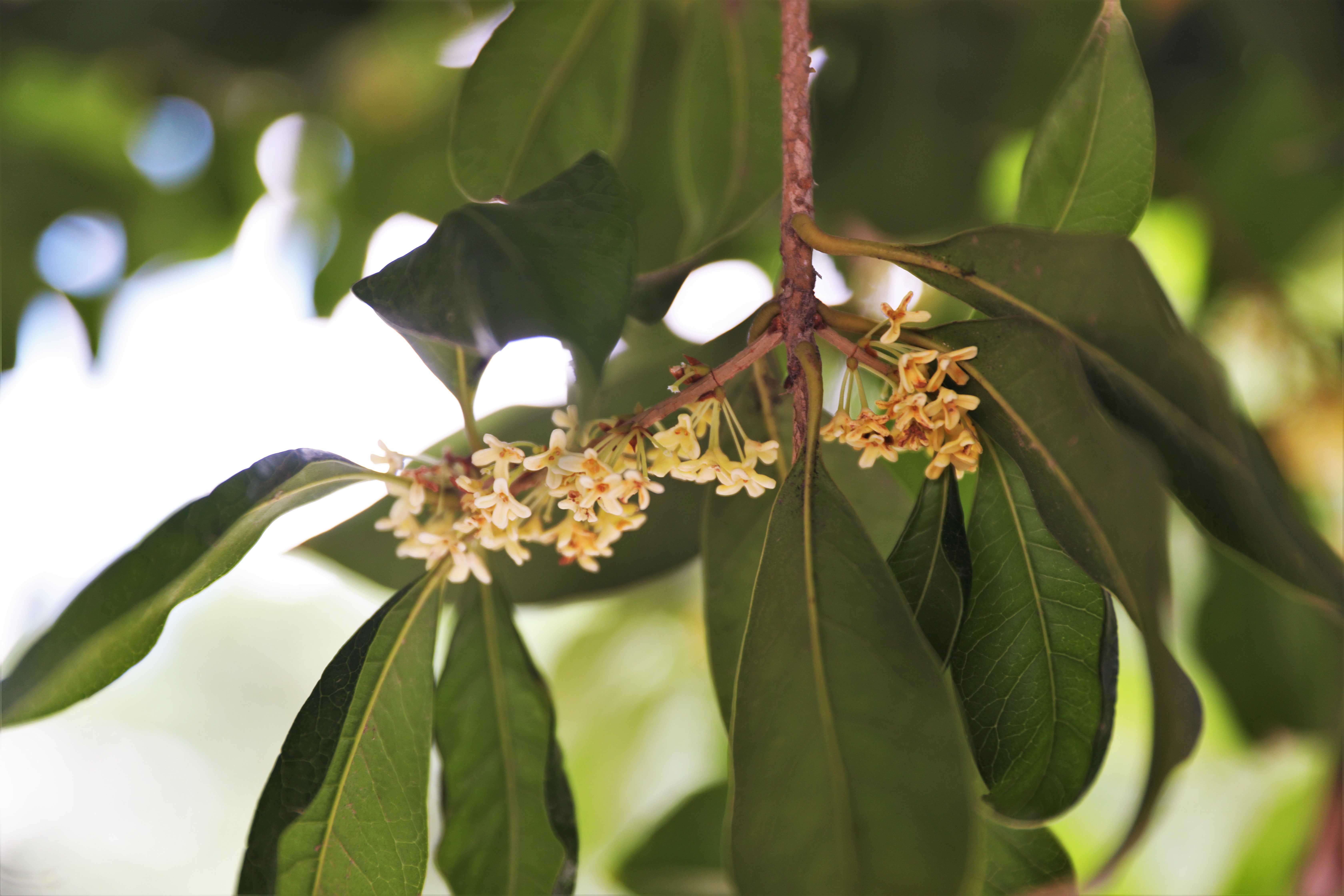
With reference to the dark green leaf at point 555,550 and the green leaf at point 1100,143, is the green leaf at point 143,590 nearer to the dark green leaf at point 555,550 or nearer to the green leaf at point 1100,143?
the dark green leaf at point 555,550

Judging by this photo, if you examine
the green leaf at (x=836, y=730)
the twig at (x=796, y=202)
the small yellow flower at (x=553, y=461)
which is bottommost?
the green leaf at (x=836, y=730)

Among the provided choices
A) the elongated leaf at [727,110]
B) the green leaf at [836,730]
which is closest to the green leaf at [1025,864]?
the green leaf at [836,730]

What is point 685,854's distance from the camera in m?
1.07

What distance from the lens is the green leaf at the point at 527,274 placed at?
16.2 inches

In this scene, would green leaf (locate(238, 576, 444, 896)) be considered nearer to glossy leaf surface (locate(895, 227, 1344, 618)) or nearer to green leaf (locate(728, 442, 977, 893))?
green leaf (locate(728, 442, 977, 893))

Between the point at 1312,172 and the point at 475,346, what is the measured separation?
1.67 meters

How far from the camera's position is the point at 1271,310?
4.73 ft

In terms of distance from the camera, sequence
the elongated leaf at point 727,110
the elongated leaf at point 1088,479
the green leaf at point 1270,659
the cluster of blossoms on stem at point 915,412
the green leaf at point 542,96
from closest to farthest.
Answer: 1. the elongated leaf at point 1088,479
2. the cluster of blossoms on stem at point 915,412
3. the green leaf at point 542,96
4. the elongated leaf at point 727,110
5. the green leaf at point 1270,659

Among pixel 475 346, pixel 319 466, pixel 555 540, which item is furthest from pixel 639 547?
pixel 475 346

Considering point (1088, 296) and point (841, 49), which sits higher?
point (841, 49)

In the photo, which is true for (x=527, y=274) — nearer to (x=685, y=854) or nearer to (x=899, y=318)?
(x=899, y=318)

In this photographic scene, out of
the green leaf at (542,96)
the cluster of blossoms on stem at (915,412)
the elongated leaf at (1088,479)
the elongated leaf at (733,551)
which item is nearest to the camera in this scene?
the elongated leaf at (1088,479)

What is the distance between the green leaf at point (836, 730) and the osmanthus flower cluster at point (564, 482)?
74 millimetres

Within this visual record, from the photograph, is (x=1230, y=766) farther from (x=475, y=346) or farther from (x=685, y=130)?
(x=475, y=346)
